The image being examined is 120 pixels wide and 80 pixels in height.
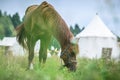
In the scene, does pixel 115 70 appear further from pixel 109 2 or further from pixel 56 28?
pixel 56 28

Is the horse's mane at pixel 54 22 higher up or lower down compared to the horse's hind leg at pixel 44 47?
higher up

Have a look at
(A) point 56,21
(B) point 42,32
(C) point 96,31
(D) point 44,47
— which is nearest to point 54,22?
(A) point 56,21

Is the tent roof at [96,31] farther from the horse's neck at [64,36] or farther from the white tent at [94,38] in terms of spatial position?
the horse's neck at [64,36]

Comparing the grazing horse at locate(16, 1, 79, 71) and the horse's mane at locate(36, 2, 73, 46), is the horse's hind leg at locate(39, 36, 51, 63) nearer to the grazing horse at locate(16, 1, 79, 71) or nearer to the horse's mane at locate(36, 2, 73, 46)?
the grazing horse at locate(16, 1, 79, 71)

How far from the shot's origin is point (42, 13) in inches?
262

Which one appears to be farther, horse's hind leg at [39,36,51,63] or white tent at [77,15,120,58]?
white tent at [77,15,120,58]

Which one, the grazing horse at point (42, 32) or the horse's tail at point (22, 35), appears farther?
the horse's tail at point (22, 35)

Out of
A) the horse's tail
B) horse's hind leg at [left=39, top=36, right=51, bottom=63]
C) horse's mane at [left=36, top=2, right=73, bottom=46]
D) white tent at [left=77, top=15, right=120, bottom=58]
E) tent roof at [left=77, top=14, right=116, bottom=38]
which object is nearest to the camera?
horse's mane at [left=36, top=2, right=73, bottom=46]

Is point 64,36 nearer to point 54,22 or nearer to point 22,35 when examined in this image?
point 54,22

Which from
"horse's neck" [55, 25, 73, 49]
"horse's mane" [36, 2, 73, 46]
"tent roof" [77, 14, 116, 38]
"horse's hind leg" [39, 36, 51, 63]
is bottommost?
"horse's hind leg" [39, 36, 51, 63]

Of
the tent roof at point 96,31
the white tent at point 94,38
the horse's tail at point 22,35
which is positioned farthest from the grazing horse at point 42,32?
the tent roof at point 96,31

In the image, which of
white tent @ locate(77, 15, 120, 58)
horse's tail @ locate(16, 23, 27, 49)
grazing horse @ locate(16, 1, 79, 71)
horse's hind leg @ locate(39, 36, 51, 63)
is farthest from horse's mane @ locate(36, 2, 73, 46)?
white tent @ locate(77, 15, 120, 58)

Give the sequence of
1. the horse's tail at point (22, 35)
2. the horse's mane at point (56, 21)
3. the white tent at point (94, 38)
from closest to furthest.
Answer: the horse's mane at point (56, 21)
the horse's tail at point (22, 35)
the white tent at point (94, 38)

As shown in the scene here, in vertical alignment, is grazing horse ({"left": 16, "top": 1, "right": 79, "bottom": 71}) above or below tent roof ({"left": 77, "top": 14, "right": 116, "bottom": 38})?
below
